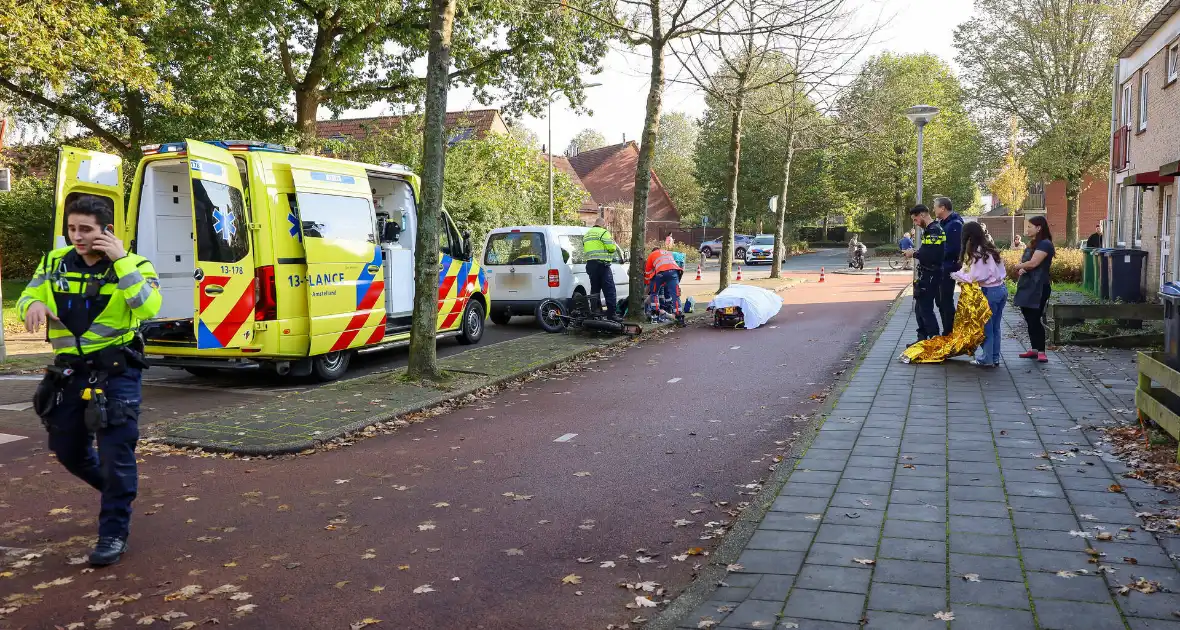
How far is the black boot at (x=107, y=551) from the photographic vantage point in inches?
171

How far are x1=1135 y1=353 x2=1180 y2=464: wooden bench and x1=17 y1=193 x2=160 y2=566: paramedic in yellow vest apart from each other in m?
6.05

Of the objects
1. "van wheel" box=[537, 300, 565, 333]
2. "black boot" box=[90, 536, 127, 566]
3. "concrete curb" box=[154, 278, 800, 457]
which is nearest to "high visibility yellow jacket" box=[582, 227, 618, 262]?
"van wheel" box=[537, 300, 565, 333]

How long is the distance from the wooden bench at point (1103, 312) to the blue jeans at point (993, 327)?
6.92 feet

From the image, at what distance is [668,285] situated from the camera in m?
16.3

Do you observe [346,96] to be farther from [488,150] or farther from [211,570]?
[211,570]

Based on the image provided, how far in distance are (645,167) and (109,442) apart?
12650mm

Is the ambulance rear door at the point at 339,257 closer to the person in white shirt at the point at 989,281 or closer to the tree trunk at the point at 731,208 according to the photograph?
the person in white shirt at the point at 989,281

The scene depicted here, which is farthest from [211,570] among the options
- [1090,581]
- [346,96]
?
[346,96]

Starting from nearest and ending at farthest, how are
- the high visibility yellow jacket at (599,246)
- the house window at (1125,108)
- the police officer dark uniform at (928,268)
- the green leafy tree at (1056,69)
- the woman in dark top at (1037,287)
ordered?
the woman in dark top at (1037,287) < the police officer dark uniform at (928,268) < the high visibility yellow jacket at (599,246) < the house window at (1125,108) < the green leafy tree at (1056,69)

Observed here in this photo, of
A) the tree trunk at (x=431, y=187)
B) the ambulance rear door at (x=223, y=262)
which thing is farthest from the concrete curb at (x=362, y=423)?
the ambulance rear door at (x=223, y=262)

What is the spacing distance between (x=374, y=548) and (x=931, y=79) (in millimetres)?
58005

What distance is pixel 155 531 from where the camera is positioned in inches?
193

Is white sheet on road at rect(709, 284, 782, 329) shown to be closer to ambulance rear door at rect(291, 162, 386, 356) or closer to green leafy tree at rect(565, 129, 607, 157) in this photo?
ambulance rear door at rect(291, 162, 386, 356)

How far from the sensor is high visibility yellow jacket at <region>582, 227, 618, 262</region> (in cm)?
1426
